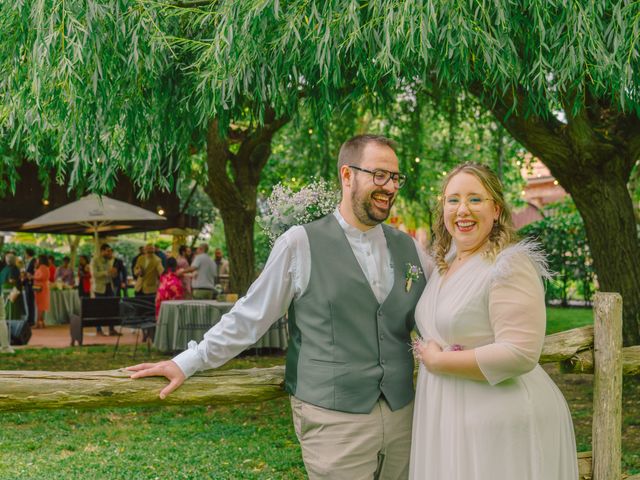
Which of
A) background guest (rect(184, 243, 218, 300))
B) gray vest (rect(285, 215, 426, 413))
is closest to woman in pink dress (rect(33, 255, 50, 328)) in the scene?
background guest (rect(184, 243, 218, 300))

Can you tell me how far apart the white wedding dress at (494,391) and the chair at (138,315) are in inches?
360

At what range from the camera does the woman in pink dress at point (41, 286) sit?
1669 cm

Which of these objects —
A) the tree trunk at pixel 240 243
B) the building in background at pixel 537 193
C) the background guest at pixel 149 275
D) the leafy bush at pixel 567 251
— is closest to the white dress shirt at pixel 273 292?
the tree trunk at pixel 240 243

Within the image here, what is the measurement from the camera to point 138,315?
12328mm

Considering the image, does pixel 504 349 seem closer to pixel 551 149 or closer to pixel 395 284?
pixel 395 284

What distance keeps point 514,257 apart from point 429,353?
44 cm

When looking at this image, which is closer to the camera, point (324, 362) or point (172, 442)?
point (324, 362)

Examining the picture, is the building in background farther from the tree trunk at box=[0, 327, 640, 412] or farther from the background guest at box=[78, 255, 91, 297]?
the tree trunk at box=[0, 327, 640, 412]

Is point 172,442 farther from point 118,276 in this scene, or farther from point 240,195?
point 118,276

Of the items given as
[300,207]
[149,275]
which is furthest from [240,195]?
Result: [300,207]

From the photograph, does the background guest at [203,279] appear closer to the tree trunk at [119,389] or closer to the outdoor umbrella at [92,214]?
the outdoor umbrella at [92,214]

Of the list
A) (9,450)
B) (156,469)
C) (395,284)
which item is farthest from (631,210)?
(9,450)

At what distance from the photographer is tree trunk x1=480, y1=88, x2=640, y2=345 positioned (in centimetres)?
772

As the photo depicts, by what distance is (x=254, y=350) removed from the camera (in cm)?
1182
